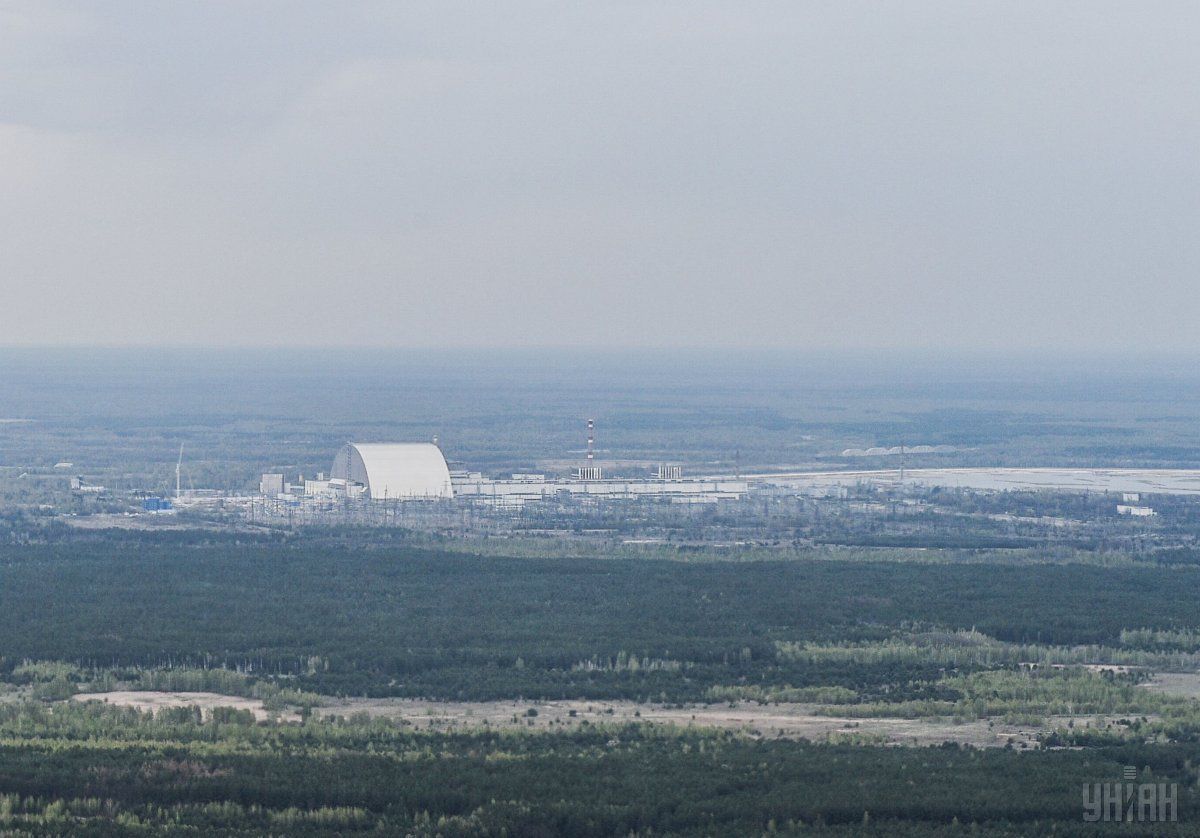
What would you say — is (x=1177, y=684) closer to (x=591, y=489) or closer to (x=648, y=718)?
(x=648, y=718)

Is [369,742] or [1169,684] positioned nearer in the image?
[369,742]

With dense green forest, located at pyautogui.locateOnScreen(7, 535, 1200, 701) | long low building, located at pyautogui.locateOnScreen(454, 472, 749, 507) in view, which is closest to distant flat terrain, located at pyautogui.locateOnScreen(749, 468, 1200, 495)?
long low building, located at pyautogui.locateOnScreen(454, 472, 749, 507)

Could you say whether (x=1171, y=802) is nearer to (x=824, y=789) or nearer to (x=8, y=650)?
(x=824, y=789)

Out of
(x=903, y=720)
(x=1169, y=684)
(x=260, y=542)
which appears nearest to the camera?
(x=903, y=720)

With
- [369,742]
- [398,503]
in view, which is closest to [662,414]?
[398,503]

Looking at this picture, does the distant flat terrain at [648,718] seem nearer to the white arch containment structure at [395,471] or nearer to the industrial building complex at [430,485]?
the industrial building complex at [430,485]

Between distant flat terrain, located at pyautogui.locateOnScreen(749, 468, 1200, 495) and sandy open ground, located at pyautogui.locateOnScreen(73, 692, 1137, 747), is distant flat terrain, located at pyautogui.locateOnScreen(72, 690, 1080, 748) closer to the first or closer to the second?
sandy open ground, located at pyautogui.locateOnScreen(73, 692, 1137, 747)

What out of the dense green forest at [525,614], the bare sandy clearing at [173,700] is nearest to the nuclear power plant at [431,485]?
the dense green forest at [525,614]
